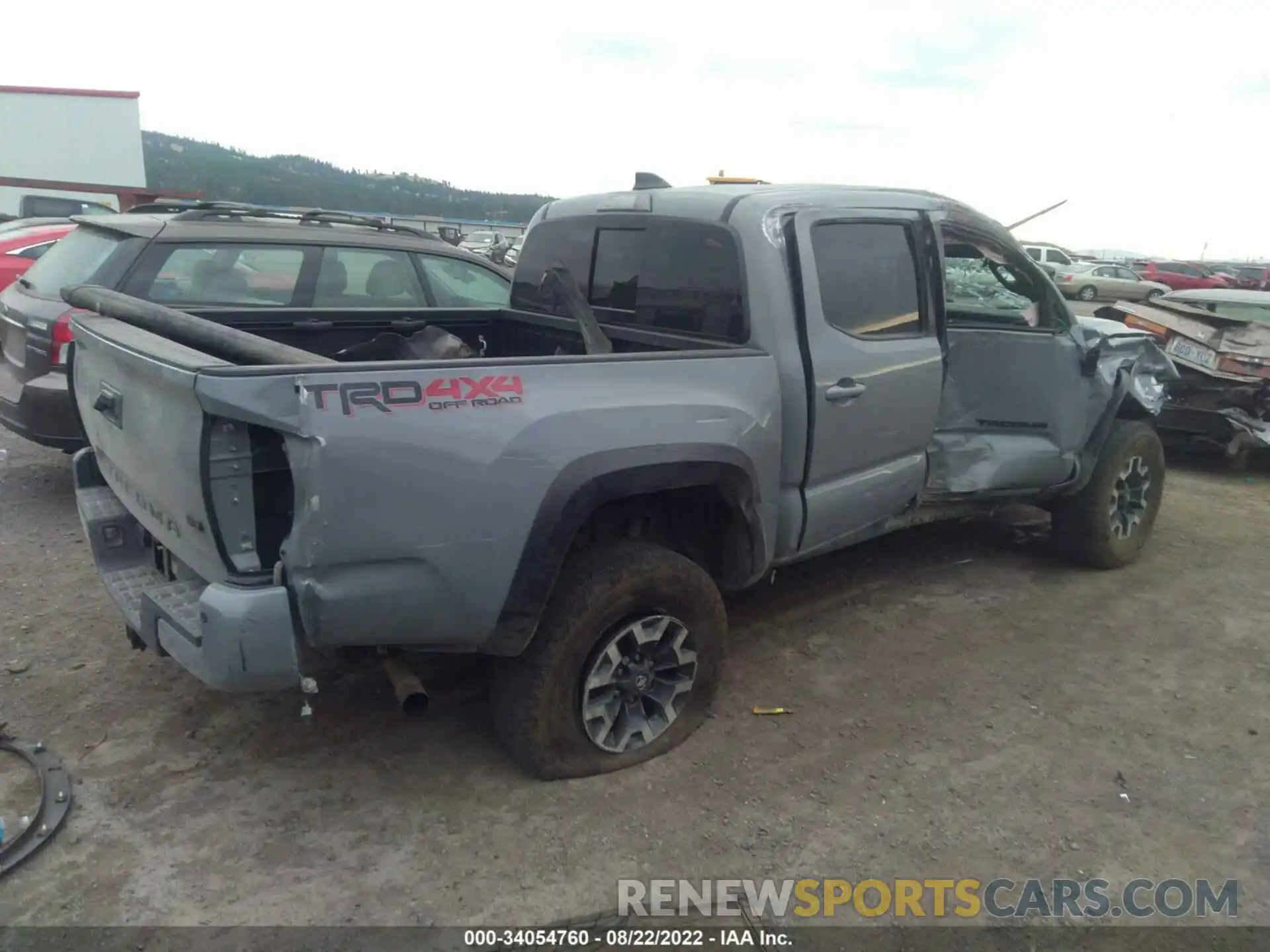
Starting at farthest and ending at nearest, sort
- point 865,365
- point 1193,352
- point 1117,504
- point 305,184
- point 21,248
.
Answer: point 305,184, point 21,248, point 1193,352, point 1117,504, point 865,365

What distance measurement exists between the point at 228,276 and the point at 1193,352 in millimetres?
7502

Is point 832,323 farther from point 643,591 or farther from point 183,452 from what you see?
point 183,452

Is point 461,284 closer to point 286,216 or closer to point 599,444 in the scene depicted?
point 286,216

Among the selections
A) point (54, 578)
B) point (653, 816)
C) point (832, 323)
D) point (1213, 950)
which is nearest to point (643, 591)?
point (653, 816)

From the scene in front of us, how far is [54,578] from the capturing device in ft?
15.0

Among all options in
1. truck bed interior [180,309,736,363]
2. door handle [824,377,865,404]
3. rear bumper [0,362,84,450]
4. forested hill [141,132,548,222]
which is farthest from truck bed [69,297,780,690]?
forested hill [141,132,548,222]

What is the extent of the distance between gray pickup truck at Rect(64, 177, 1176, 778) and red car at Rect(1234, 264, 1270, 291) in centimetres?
2665

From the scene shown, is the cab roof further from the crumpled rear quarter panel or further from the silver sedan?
the silver sedan

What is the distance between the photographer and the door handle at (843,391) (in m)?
3.58

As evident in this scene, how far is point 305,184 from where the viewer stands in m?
37.5

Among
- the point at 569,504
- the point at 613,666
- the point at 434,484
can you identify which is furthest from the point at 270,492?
the point at 613,666

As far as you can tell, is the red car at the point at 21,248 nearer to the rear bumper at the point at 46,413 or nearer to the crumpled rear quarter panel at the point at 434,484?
the rear bumper at the point at 46,413

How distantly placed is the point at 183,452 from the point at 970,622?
369cm

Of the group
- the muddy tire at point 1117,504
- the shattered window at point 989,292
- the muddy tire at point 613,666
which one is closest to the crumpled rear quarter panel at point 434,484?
the muddy tire at point 613,666
